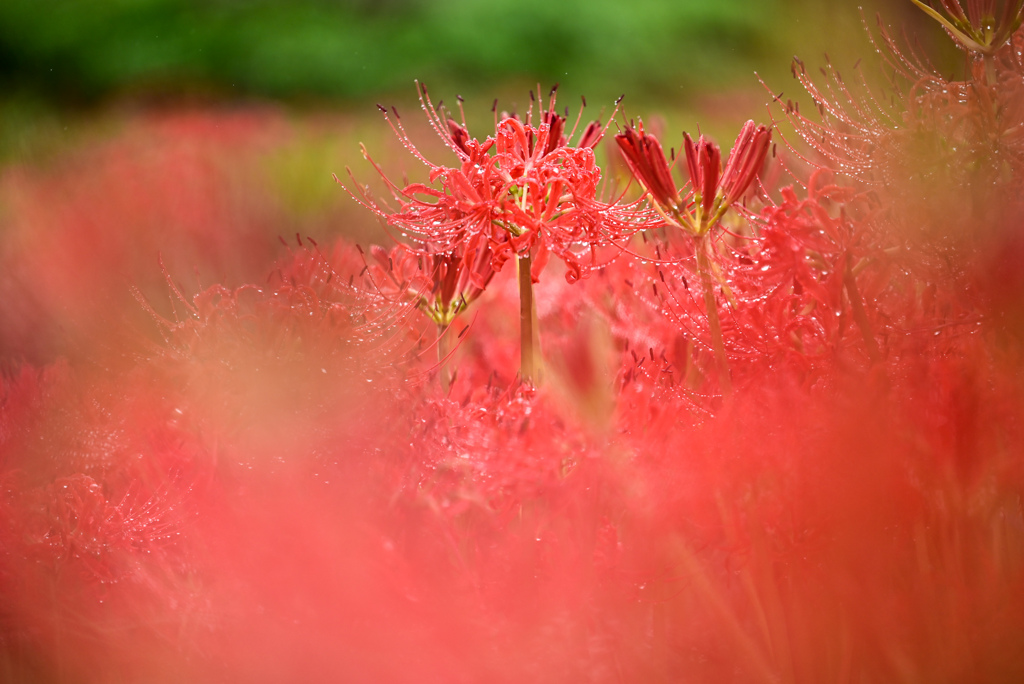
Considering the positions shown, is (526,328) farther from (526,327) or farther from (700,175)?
(700,175)

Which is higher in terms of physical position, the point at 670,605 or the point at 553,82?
the point at 553,82

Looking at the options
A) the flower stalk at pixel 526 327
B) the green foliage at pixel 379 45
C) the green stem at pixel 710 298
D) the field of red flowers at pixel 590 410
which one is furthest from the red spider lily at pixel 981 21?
the flower stalk at pixel 526 327

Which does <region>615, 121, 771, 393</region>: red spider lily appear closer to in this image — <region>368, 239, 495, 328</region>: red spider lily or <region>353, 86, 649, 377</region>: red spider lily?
<region>353, 86, 649, 377</region>: red spider lily

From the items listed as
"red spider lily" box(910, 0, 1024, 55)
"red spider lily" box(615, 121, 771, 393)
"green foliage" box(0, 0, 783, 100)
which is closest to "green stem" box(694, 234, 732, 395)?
"red spider lily" box(615, 121, 771, 393)

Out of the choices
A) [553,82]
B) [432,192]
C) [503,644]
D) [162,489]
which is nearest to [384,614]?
[503,644]

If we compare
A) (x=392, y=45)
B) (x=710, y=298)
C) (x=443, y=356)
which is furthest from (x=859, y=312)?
(x=392, y=45)

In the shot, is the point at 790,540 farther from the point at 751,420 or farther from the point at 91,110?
A: the point at 91,110
